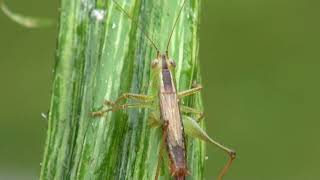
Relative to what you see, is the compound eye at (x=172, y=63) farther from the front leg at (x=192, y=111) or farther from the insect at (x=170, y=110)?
the front leg at (x=192, y=111)

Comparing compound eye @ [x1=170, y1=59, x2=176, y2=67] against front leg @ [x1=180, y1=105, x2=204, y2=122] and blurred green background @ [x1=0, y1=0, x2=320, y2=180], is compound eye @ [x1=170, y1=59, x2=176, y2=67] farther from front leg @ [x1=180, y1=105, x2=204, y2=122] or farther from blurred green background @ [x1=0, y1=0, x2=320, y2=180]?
blurred green background @ [x1=0, y1=0, x2=320, y2=180]

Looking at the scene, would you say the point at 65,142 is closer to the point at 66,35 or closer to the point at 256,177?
the point at 66,35

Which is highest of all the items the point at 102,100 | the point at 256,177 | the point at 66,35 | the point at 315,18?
the point at 315,18

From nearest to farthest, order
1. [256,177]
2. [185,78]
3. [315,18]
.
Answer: [185,78] → [256,177] → [315,18]

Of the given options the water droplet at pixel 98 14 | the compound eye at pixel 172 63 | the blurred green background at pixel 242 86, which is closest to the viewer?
the water droplet at pixel 98 14

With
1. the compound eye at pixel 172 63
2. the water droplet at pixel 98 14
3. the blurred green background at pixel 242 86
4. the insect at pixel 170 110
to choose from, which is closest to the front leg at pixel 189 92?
the insect at pixel 170 110

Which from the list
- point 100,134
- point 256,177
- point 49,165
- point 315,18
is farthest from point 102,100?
point 315,18
